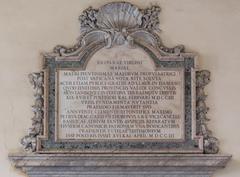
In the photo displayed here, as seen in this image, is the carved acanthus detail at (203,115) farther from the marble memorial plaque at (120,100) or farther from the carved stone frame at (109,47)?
the marble memorial plaque at (120,100)

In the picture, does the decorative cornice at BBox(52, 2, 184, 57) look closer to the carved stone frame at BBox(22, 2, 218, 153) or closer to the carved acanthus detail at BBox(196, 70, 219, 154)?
the carved stone frame at BBox(22, 2, 218, 153)

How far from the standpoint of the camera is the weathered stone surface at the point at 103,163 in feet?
14.4

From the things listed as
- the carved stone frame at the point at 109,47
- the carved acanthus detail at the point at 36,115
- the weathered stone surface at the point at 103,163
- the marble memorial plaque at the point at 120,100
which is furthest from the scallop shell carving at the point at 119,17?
the weathered stone surface at the point at 103,163

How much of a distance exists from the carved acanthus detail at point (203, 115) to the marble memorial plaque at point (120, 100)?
4.7 inches

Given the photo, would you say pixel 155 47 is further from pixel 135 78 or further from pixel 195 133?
pixel 195 133

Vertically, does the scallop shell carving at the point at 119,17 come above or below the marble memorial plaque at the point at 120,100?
above

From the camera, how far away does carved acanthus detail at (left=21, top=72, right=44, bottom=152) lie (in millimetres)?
4453

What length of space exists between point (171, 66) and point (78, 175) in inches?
39.5

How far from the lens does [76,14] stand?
15.1ft

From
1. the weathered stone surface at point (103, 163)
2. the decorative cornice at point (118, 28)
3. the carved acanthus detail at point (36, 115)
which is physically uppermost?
the decorative cornice at point (118, 28)

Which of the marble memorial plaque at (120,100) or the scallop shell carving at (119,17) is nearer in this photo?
the marble memorial plaque at (120,100)

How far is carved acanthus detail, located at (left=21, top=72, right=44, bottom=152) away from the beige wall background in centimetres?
4

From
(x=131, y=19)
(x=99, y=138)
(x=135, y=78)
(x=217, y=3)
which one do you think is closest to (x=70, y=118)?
(x=99, y=138)

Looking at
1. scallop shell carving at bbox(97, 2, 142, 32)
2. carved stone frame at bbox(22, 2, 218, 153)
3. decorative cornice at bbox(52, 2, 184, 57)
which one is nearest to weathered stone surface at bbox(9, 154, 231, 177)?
carved stone frame at bbox(22, 2, 218, 153)
